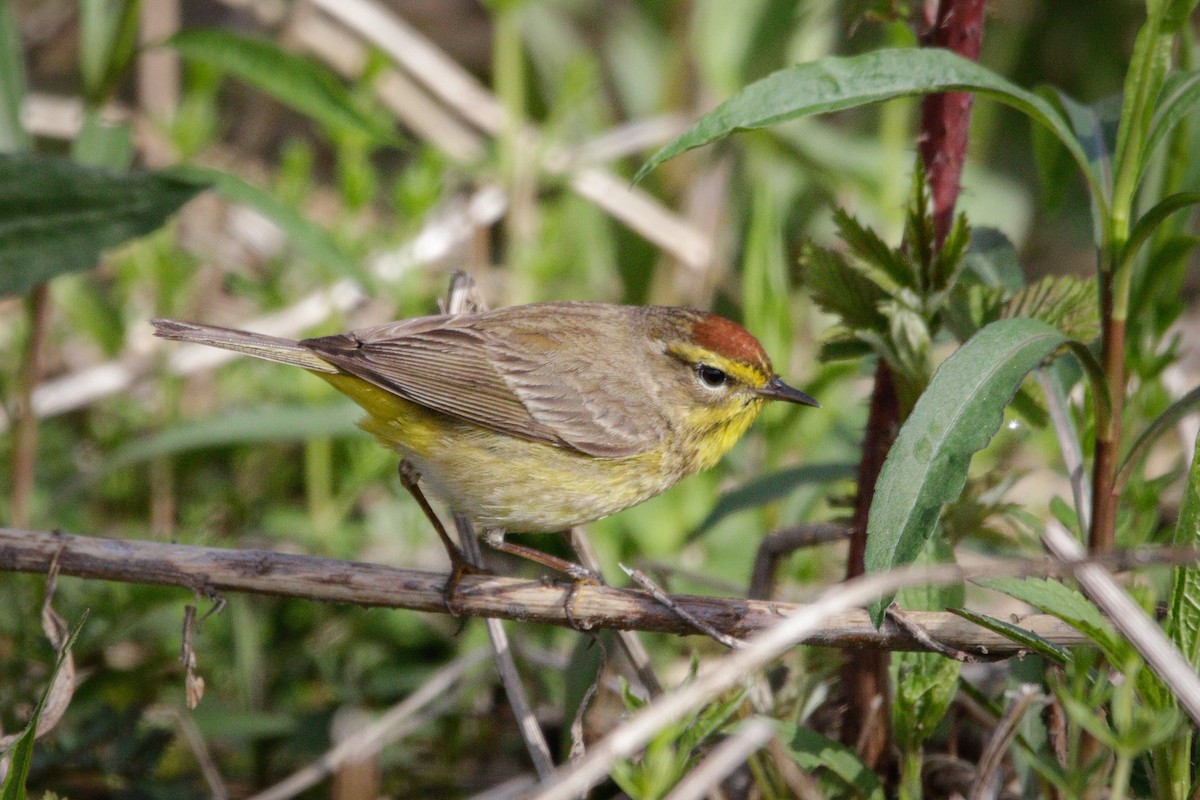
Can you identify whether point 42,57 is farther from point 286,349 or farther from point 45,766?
point 45,766

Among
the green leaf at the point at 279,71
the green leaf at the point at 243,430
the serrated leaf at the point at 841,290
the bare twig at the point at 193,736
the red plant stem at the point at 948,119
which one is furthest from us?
the green leaf at the point at 243,430

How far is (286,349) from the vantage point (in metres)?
3.32

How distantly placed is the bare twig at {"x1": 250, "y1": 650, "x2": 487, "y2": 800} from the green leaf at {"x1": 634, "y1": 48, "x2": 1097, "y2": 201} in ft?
6.10

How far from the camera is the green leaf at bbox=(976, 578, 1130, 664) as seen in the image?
2178 millimetres

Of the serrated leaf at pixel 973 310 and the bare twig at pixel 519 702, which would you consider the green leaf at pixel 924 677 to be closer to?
the serrated leaf at pixel 973 310

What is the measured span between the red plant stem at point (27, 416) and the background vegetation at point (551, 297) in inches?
0.6

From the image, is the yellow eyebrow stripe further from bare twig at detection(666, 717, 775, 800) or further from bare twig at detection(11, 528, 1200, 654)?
bare twig at detection(666, 717, 775, 800)

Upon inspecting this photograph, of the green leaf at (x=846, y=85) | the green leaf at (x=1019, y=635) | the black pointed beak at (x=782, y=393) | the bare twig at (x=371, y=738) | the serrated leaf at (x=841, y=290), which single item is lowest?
the bare twig at (x=371, y=738)

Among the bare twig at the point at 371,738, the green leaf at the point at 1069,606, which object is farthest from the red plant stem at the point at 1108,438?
the bare twig at the point at 371,738

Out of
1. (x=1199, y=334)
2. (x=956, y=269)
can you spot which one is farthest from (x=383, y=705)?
(x=1199, y=334)

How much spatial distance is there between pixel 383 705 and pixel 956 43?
2.71 meters

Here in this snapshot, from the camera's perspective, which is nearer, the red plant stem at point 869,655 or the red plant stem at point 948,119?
the red plant stem at point 948,119

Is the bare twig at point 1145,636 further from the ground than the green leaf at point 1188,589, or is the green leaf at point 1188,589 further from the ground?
the green leaf at point 1188,589

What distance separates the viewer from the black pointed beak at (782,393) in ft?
→ 11.1
